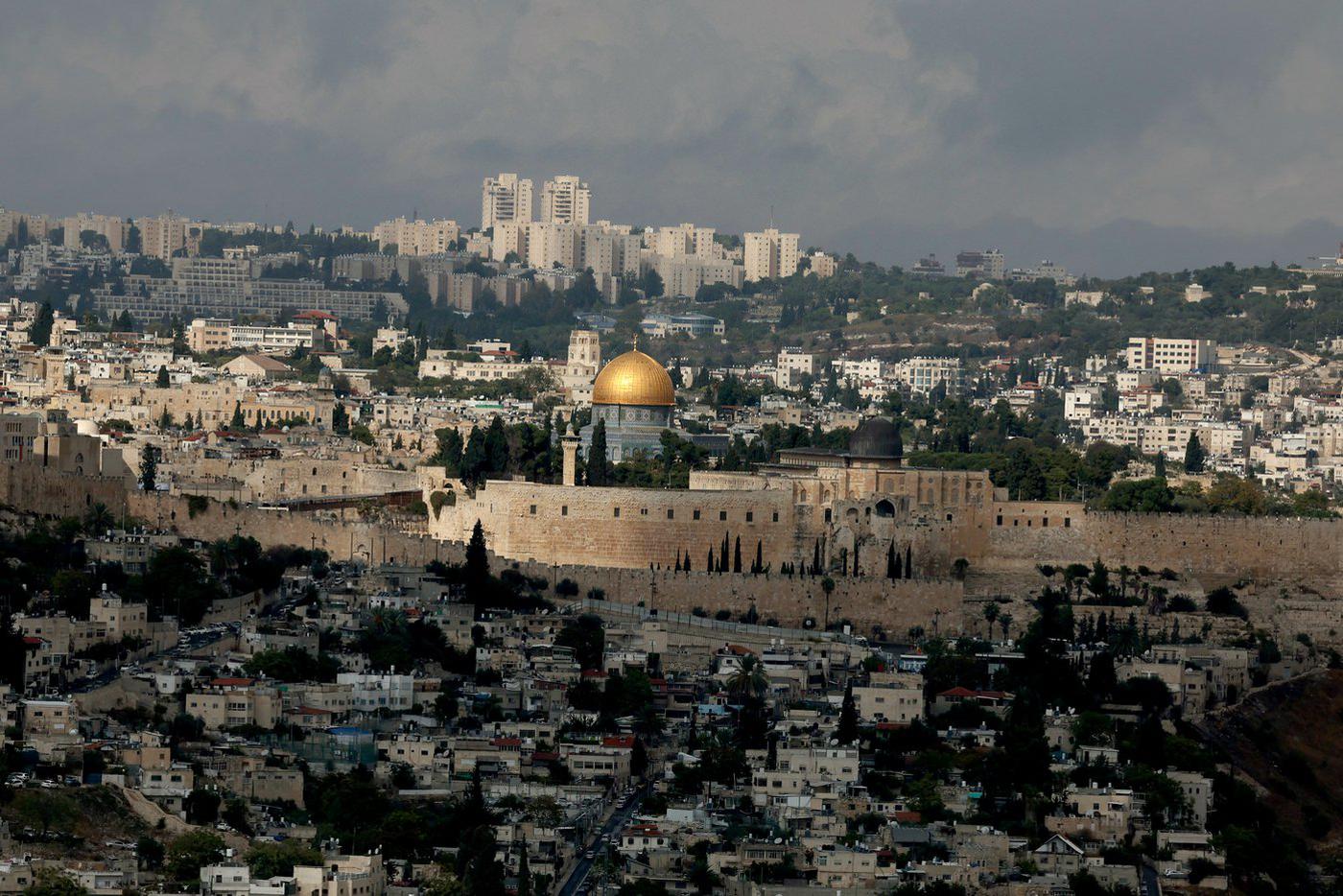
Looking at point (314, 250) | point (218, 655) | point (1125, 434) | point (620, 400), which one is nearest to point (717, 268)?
point (314, 250)

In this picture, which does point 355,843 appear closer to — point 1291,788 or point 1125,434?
point 1291,788

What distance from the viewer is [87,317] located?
347 ft

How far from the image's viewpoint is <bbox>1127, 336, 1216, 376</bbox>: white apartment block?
134 m

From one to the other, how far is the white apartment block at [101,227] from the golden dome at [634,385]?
320ft

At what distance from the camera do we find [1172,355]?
134m

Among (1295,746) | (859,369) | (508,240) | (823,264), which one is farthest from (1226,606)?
(508,240)

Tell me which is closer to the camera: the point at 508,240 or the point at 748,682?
the point at 748,682

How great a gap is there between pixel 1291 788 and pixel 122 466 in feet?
82.2

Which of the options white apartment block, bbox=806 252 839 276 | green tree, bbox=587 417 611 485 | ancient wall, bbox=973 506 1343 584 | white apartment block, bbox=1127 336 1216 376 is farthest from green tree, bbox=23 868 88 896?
white apartment block, bbox=806 252 839 276

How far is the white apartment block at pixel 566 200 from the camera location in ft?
596

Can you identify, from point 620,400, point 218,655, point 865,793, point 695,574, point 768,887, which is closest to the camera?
point 768,887

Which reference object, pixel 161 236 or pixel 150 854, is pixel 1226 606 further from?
pixel 161 236

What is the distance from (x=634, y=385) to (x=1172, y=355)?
63512 millimetres

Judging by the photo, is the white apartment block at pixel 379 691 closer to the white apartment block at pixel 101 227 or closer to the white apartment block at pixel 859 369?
the white apartment block at pixel 859 369
